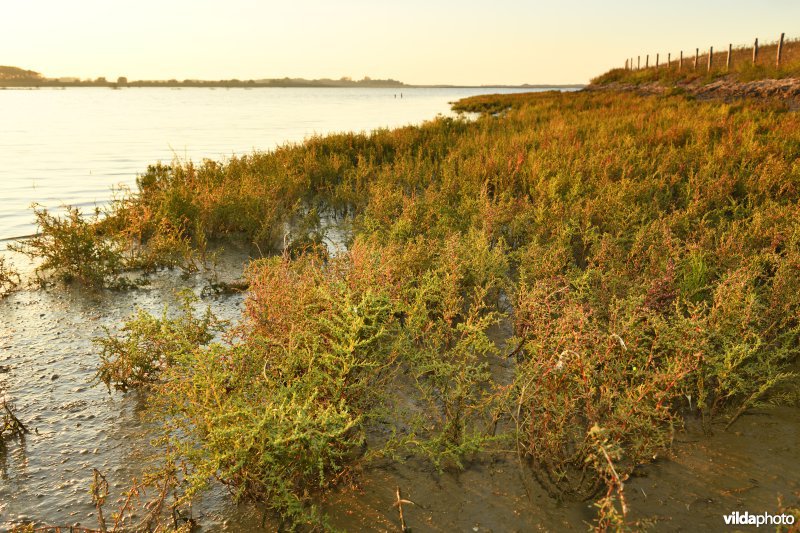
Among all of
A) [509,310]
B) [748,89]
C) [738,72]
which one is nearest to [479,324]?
[509,310]

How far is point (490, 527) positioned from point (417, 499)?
17.4 inches

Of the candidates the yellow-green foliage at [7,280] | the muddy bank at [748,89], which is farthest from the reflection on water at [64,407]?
the muddy bank at [748,89]

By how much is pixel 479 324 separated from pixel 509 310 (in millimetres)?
1914

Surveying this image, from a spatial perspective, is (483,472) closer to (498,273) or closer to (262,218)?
(498,273)

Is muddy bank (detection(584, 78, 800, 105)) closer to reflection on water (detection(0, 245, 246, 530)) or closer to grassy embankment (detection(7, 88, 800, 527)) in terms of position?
grassy embankment (detection(7, 88, 800, 527))

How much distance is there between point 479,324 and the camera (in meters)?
3.23

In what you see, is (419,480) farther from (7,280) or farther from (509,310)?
(7,280)

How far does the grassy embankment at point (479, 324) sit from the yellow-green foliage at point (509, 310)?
0.03 m

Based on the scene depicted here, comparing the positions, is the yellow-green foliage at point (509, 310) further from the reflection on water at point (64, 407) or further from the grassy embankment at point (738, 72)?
the grassy embankment at point (738, 72)

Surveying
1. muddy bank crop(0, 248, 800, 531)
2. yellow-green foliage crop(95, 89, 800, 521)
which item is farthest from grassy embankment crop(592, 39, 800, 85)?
muddy bank crop(0, 248, 800, 531)

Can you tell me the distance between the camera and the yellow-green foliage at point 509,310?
8.62ft

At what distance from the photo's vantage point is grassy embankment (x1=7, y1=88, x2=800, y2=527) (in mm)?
2619

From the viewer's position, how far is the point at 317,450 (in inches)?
95.0

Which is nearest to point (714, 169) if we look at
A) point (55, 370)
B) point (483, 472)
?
point (483, 472)
